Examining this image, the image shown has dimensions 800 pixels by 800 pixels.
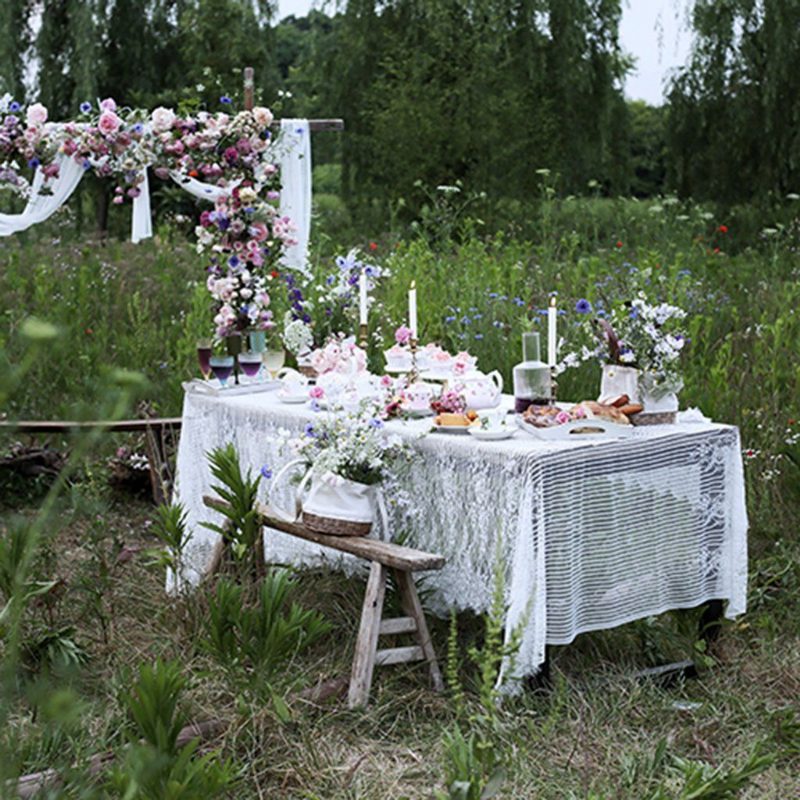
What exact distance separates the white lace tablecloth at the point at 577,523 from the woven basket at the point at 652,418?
0.04 m

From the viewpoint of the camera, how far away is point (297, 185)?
22.7ft

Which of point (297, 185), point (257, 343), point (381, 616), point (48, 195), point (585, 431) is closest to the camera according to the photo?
point (585, 431)

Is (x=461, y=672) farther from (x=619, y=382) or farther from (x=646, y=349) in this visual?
(x=646, y=349)

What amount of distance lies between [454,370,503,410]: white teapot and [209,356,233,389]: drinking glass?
3.74 feet

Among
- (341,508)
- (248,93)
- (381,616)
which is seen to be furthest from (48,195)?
(381,616)

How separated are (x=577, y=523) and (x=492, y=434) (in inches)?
15.1

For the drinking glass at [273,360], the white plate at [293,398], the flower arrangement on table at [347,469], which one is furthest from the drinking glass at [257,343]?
the flower arrangement on table at [347,469]

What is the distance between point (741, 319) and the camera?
775cm

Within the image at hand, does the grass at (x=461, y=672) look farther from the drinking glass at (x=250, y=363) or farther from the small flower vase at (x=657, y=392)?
the drinking glass at (x=250, y=363)

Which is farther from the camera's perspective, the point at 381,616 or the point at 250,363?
the point at 250,363

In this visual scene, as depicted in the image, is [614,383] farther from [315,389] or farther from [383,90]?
[383,90]

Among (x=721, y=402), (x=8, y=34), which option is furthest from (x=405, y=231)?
(x=721, y=402)

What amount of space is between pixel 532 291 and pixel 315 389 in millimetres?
3635

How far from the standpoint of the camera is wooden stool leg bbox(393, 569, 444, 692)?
393 centimetres
